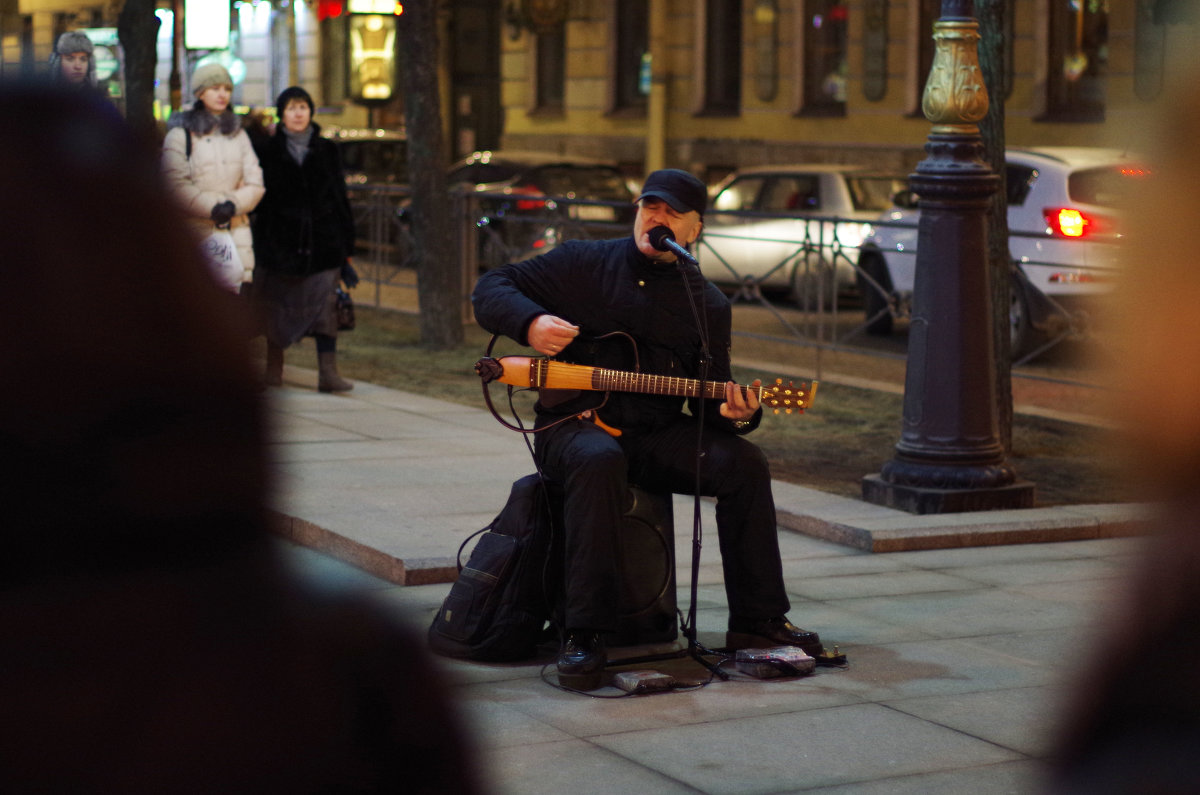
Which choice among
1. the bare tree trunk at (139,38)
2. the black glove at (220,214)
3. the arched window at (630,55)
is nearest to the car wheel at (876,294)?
the black glove at (220,214)

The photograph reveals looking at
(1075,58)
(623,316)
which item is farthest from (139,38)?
(1075,58)

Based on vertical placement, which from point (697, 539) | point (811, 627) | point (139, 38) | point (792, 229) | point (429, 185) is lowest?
point (811, 627)

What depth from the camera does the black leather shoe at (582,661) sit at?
17.3 ft

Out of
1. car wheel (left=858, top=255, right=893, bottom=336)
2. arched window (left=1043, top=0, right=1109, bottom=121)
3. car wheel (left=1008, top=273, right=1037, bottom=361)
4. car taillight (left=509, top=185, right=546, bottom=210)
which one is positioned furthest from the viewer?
arched window (left=1043, top=0, right=1109, bottom=121)

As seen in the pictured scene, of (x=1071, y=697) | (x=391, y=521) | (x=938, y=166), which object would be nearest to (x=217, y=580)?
(x=1071, y=697)

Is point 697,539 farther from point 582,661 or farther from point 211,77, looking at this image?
point 211,77

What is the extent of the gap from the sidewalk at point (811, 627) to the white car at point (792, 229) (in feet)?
16.8

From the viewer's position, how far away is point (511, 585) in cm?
555

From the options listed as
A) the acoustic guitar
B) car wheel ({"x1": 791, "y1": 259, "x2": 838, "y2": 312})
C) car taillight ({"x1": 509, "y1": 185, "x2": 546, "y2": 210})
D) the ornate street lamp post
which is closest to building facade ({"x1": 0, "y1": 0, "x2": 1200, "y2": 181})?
car taillight ({"x1": 509, "y1": 185, "x2": 546, "y2": 210})

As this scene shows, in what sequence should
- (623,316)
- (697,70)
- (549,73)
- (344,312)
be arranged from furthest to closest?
(549,73) → (697,70) → (344,312) → (623,316)

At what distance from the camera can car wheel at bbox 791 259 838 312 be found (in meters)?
13.3

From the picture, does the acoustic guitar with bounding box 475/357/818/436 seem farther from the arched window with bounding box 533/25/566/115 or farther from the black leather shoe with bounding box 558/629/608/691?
the arched window with bounding box 533/25/566/115

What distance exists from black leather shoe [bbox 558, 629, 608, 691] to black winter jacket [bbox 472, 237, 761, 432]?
697 mm

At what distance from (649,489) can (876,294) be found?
8.98 m
